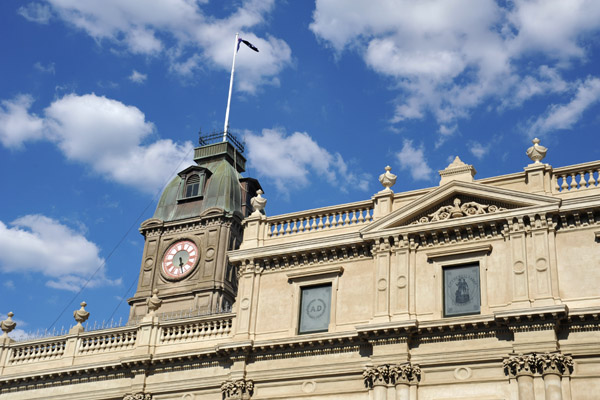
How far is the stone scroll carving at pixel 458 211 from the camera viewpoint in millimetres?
31750

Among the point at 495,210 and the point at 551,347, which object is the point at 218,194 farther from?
the point at 551,347

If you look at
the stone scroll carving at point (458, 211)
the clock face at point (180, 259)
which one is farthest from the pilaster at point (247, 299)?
the clock face at point (180, 259)

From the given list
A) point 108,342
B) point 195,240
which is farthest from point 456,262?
point 195,240

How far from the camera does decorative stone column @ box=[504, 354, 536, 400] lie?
27797 millimetres

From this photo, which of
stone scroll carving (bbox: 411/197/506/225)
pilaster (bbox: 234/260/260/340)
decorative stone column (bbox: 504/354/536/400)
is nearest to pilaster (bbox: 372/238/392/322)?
stone scroll carving (bbox: 411/197/506/225)

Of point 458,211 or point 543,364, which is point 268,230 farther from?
point 543,364

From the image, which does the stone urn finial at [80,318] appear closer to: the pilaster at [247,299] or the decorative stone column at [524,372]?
the pilaster at [247,299]

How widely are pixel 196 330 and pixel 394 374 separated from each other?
9422 mm

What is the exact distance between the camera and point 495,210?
3153 cm

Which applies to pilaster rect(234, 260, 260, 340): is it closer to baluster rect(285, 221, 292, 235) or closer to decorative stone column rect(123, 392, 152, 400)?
baluster rect(285, 221, 292, 235)

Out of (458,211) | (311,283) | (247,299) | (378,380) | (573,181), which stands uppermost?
(573,181)

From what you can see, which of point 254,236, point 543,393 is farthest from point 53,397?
point 543,393

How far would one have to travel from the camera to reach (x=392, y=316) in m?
31.2

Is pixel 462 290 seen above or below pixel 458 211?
below
